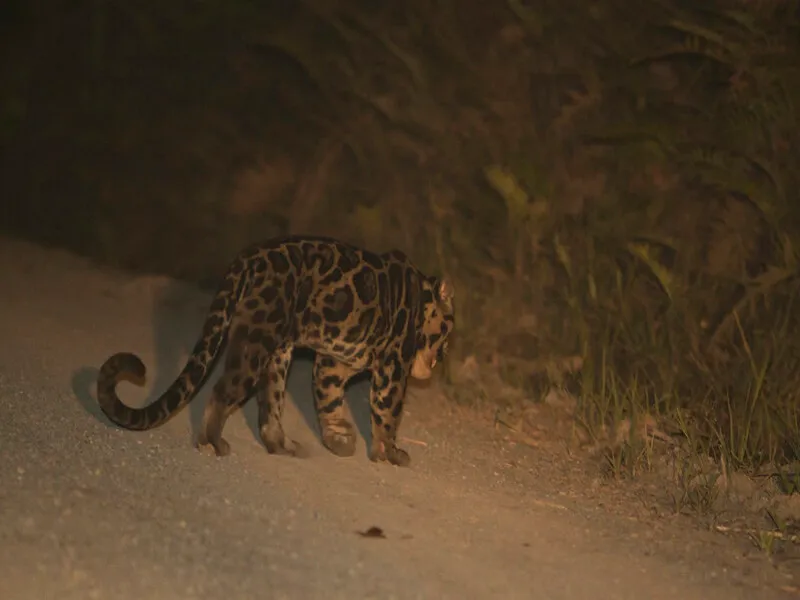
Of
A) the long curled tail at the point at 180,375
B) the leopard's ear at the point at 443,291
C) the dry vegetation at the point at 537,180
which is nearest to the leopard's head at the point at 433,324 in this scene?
the leopard's ear at the point at 443,291

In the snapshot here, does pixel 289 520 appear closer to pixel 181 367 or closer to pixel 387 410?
pixel 387 410

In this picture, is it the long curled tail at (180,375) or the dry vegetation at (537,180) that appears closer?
the long curled tail at (180,375)

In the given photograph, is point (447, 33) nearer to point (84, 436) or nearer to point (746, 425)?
point (746, 425)

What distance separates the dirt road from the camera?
3814 millimetres

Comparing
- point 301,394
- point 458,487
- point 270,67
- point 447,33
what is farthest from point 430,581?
point 270,67

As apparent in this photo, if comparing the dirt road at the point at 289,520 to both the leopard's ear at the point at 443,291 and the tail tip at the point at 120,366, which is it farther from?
the leopard's ear at the point at 443,291

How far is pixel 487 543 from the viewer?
450 cm

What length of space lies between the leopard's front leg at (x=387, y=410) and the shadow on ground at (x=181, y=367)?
0.93 ft

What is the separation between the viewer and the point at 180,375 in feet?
16.6

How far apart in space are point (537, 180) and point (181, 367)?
6.94 ft

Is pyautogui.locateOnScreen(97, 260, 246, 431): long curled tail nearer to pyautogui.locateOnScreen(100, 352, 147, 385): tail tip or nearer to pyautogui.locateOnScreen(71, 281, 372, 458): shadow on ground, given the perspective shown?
pyautogui.locateOnScreen(100, 352, 147, 385): tail tip

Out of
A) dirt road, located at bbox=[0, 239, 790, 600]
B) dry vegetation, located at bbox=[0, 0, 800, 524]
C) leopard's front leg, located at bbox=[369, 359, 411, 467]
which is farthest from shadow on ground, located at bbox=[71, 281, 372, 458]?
dry vegetation, located at bbox=[0, 0, 800, 524]

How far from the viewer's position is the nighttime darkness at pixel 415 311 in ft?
14.3

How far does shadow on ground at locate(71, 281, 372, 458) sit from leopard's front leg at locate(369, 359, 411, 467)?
0.28 m
